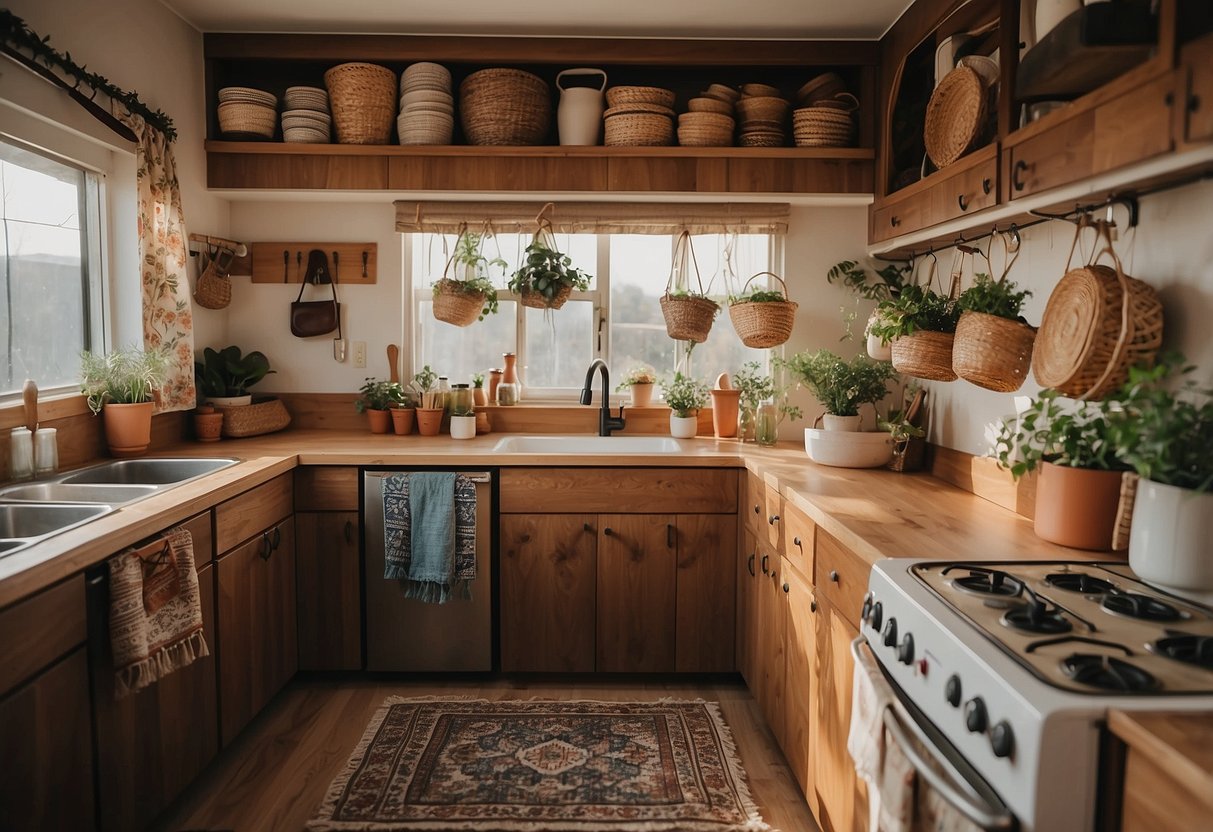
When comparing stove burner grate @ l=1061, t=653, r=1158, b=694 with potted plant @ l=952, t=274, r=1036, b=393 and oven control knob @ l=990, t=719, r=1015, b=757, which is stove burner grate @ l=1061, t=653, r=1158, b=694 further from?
potted plant @ l=952, t=274, r=1036, b=393

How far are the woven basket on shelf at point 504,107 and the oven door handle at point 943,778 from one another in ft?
8.29

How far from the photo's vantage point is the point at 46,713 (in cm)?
161

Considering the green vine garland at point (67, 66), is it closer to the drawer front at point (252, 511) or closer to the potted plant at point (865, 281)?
the drawer front at point (252, 511)

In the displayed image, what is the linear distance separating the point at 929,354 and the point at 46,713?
2.26 m

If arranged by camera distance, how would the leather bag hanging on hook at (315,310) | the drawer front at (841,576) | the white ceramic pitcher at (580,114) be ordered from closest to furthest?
the drawer front at (841,576) → the white ceramic pitcher at (580,114) → the leather bag hanging on hook at (315,310)

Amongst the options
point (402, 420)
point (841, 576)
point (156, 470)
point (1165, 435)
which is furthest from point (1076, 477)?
point (156, 470)

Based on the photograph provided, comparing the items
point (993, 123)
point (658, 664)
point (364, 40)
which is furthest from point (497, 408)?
point (993, 123)

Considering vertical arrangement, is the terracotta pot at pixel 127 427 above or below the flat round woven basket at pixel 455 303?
below

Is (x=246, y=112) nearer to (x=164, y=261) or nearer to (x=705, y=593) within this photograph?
(x=164, y=261)

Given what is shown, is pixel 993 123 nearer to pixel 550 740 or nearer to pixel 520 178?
pixel 520 178

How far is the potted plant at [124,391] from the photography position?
2701mm

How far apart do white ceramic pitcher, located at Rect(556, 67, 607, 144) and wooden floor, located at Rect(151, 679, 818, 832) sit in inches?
82.1

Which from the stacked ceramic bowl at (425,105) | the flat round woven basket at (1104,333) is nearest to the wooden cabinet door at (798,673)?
the flat round woven basket at (1104,333)

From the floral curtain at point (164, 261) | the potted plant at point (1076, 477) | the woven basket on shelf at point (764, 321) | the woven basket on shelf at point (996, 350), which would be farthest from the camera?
the woven basket on shelf at point (764, 321)
